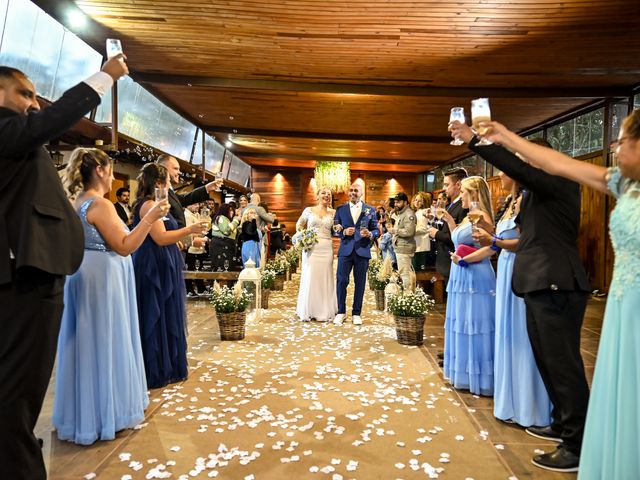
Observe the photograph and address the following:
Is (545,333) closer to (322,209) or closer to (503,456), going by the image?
(503,456)

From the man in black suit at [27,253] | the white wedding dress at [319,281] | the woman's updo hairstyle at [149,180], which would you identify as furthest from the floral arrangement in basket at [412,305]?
the man in black suit at [27,253]

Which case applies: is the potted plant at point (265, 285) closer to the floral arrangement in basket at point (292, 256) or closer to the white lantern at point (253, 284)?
the white lantern at point (253, 284)

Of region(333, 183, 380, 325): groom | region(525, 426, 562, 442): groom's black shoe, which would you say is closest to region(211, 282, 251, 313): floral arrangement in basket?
region(333, 183, 380, 325): groom

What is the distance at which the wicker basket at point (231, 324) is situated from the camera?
5.18 meters

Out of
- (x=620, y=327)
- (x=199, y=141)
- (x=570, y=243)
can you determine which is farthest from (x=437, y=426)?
(x=199, y=141)

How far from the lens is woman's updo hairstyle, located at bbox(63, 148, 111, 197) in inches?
107

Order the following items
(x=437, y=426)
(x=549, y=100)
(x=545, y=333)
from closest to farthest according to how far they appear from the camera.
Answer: (x=545, y=333) < (x=437, y=426) < (x=549, y=100)

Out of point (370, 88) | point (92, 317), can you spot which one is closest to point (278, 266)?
point (370, 88)

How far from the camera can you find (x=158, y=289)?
140 inches

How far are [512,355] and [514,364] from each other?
6 centimetres

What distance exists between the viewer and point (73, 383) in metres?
2.69

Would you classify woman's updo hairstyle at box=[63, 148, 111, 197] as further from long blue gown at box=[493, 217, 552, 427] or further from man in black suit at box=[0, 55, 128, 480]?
long blue gown at box=[493, 217, 552, 427]

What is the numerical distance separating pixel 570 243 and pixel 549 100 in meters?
7.19

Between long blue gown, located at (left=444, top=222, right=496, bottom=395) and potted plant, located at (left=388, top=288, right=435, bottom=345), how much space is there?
1.23 metres
